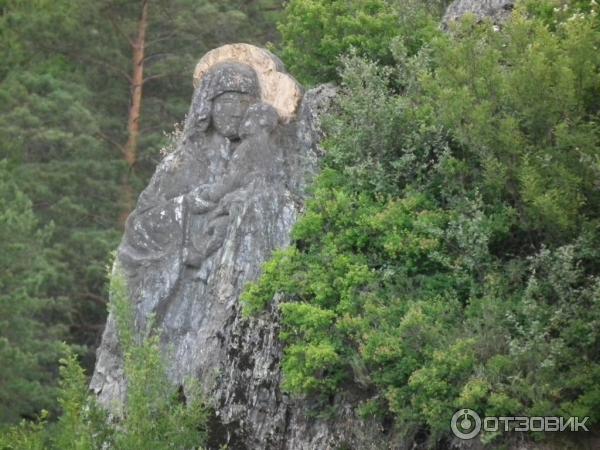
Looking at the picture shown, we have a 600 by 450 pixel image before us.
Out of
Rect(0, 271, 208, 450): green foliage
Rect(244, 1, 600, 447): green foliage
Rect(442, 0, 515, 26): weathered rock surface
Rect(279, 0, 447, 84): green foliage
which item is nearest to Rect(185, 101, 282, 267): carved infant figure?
Rect(244, 1, 600, 447): green foliage

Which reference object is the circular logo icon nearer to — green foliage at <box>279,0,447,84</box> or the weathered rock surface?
green foliage at <box>279,0,447,84</box>

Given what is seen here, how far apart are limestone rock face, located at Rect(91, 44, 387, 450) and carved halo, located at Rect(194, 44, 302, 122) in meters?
0.01

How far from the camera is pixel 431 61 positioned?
13797 mm


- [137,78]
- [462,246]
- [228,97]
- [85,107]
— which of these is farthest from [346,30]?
[137,78]

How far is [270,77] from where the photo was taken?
14.2 metres

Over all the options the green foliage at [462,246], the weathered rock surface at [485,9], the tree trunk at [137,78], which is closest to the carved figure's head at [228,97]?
the green foliage at [462,246]

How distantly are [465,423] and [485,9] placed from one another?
7.25 meters

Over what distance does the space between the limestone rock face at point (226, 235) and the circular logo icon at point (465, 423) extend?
2.30m

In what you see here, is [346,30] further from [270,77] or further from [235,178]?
[235,178]

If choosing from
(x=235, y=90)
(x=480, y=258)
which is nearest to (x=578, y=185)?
(x=480, y=258)

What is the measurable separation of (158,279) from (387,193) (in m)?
3.21

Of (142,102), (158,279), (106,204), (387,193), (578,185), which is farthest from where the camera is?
(142,102)

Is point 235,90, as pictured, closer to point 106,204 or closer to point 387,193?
point 387,193

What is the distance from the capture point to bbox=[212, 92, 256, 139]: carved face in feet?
45.8
